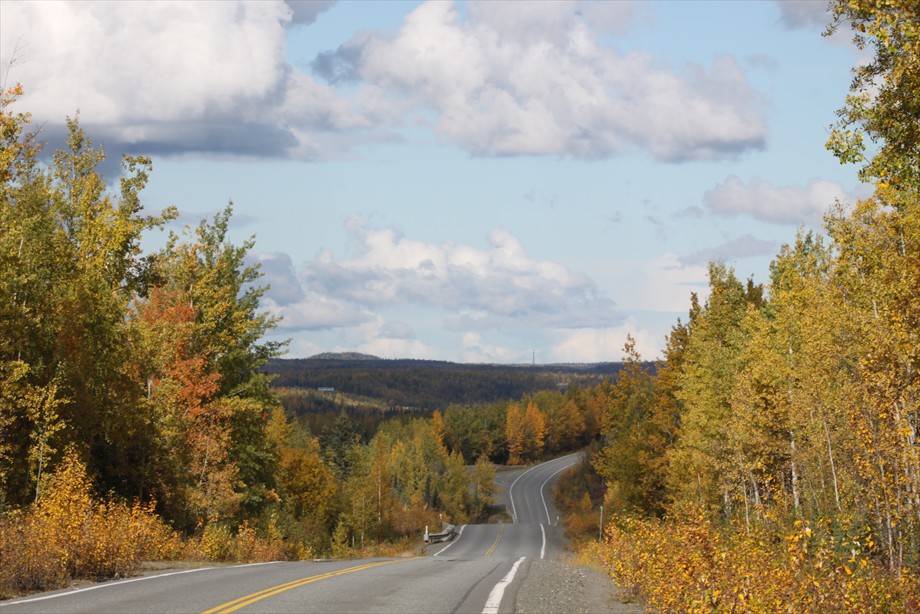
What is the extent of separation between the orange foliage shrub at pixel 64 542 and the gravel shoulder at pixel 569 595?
7921 mm

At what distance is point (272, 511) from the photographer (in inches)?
1876

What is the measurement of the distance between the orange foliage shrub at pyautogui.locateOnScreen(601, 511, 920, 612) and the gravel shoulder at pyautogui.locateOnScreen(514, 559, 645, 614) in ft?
1.85

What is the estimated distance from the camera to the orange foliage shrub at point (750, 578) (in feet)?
34.2

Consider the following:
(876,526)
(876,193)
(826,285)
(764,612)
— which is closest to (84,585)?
(764,612)

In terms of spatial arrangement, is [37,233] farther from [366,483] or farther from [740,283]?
[366,483]

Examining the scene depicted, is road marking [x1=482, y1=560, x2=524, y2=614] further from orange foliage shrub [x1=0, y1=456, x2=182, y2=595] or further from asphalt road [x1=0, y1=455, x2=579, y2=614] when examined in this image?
orange foliage shrub [x1=0, y1=456, x2=182, y2=595]

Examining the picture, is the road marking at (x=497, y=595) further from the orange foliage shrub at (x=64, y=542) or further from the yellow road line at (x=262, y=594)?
Result: the orange foliage shrub at (x=64, y=542)

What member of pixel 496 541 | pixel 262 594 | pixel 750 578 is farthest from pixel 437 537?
pixel 750 578

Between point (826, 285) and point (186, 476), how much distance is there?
26248 mm

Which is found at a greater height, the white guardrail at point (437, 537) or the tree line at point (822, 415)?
the tree line at point (822, 415)

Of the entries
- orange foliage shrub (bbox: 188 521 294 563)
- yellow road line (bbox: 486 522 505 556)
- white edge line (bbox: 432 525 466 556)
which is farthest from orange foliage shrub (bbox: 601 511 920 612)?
white edge line (bbox: 432 525 466 556)

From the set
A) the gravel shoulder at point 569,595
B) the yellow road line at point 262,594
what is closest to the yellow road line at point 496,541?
the gravel shoulder at point 569,595

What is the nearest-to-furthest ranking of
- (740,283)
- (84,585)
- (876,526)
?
1. (84,585)
2. (876,526)
3. (740,283)

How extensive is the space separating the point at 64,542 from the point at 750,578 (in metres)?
11.9
